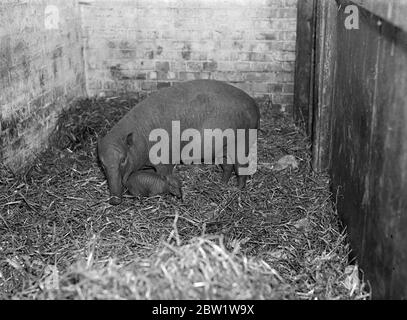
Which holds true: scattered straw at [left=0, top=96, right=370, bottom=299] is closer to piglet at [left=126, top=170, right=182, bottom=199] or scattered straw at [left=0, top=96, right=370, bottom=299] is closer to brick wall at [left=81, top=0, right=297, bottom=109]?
piglet at [left=126, top=170, right=182, bottom=199]

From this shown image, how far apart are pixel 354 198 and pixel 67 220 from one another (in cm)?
270

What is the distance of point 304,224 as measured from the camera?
18.1 feet

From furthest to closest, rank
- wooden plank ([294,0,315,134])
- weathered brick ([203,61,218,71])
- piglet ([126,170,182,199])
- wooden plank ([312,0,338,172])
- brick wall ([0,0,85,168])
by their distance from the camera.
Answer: weathered brick ([203,61,218,71]) → wooden plank ([294,0,315,134]) → brick wall ([0,0,85,168]) → piglet ([126,170,182,199]) → wooden plank ([312,0,338,172])

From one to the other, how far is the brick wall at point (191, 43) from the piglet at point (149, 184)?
2837 millimetres

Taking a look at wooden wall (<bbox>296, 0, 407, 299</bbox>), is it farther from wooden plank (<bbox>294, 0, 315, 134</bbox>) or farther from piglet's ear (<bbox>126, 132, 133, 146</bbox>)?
piglet's ear (<bbox>126, 132, 133, 146</bbox>)

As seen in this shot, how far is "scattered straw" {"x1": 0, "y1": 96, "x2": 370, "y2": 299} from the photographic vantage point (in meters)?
3.21

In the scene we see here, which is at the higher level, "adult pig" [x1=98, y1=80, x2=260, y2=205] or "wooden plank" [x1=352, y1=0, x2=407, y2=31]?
"wooden plank" [x1=352, y1=0, x2=407, y2=31]

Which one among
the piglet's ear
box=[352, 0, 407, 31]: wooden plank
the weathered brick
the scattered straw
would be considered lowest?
the scattered straw

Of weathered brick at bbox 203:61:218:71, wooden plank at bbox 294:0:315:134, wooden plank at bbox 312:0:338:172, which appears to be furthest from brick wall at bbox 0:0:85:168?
wooden plank at bbox 312:0:338:172

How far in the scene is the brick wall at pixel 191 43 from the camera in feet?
27.8

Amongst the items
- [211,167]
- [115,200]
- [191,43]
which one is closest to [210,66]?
[191,43]

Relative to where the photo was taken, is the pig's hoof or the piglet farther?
the piglet

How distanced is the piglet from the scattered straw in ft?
0.41

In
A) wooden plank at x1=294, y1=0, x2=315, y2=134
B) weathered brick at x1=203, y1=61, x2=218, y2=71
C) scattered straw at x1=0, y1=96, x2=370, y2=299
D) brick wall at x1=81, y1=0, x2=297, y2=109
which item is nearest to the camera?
scattered straw at x1=0, y1=96, x2=370, y2=299
